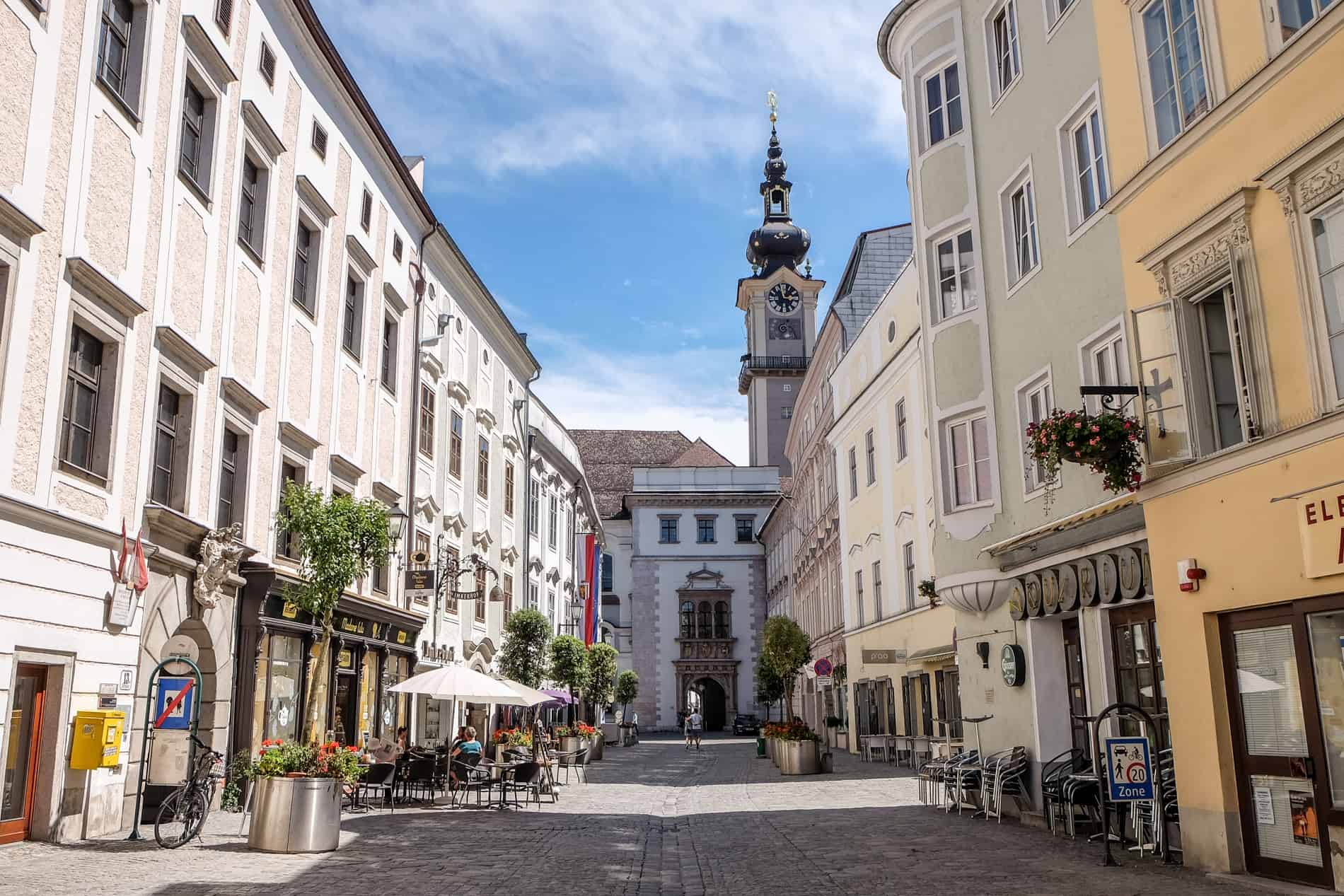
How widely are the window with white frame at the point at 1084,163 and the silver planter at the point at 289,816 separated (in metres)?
11.7

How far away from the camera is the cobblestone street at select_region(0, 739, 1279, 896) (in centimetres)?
1068

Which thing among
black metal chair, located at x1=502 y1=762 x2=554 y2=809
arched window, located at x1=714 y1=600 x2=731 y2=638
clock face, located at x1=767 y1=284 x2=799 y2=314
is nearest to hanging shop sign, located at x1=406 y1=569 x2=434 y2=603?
black metal chair, located at x1=502 y1=762 x2=554 y2=809

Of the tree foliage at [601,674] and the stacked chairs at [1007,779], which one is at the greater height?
the tree foliage at [601,674]

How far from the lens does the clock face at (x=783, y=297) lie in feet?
280

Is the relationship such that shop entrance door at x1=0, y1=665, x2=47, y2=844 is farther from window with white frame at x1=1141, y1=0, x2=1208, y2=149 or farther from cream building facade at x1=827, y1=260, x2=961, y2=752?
cream building facade at x1=827, y1=260, x2=961, y2=752

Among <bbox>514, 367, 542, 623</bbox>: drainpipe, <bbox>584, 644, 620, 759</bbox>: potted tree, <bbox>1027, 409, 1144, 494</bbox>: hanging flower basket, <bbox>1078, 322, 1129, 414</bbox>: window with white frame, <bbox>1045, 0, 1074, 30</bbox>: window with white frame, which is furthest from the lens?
<bbox>584, 644, 620, 759</bbox>: potted tree

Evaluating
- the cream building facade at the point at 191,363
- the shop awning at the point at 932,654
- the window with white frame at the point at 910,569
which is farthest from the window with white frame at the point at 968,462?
the window with white frame at the point at 910,569

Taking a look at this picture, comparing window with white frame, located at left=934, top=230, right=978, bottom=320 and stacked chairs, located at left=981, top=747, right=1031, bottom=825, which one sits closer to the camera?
stacked chairs, located at left=981, top=747, right=1031, bottom=825

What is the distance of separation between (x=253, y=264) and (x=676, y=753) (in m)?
30.0

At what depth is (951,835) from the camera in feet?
48.4

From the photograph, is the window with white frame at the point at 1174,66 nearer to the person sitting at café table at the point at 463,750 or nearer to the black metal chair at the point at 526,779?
the black metal chair at the point at 526,779

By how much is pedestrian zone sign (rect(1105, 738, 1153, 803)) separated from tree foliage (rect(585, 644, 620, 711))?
113 feet

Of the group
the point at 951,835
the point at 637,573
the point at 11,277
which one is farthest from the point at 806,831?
the point at 637,573

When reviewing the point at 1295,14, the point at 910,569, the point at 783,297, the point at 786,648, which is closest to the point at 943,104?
the point at 1295,14
